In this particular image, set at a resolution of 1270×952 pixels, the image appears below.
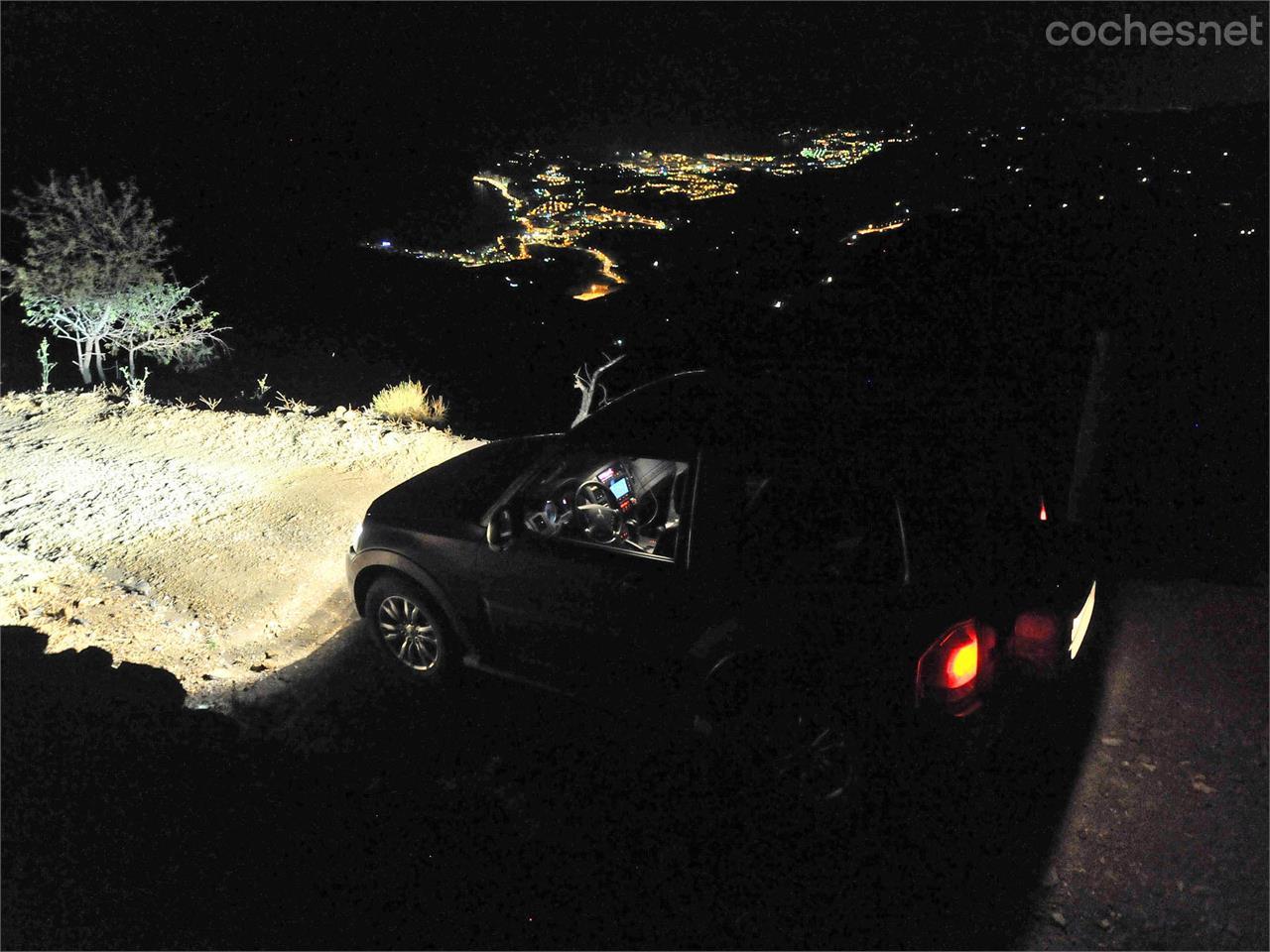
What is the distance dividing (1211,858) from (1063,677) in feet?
2.66

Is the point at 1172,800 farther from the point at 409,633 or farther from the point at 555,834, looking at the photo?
the point at 409,633

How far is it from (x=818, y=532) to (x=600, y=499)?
129 cm

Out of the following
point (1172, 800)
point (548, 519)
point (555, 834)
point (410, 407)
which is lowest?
point (1172, 800)

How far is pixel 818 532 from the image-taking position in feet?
10.3

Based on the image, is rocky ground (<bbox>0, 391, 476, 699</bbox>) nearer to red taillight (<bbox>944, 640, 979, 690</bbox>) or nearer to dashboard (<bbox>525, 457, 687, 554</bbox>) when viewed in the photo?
dashboard (<bbox>525, 457, 687, 554</bbox>)

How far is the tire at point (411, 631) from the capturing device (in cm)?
411

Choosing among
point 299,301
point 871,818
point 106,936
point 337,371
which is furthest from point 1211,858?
point 299,301

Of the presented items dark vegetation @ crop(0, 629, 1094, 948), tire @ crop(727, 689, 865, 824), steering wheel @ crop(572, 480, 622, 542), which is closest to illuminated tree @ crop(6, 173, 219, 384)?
dark vegetation @ crop(0, 629, 1094, 948)

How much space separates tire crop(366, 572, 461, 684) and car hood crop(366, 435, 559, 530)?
37 cm

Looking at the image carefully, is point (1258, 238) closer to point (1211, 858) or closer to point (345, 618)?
point (1211, 858)

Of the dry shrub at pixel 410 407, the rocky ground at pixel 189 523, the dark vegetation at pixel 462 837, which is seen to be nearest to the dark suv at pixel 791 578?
the dark vegetation at pixel 462 837

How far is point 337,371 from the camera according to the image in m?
15.5

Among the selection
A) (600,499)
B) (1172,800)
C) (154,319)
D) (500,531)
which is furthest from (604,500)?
(154,319)

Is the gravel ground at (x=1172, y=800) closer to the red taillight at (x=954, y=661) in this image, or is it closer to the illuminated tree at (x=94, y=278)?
the red taillight at (x=954, y=661)
